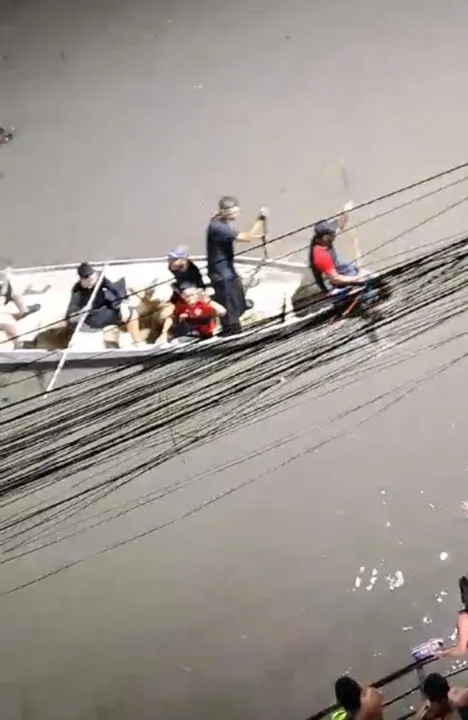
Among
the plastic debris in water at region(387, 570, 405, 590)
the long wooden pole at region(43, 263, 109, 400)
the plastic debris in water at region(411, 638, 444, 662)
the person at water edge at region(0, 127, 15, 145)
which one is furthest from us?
the person at water edge at region(0, 127, 15, 145)

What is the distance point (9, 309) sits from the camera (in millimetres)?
5914

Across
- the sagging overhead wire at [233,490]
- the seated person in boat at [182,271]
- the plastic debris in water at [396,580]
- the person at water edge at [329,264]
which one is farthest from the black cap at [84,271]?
the plastic debris in water at [396,580]

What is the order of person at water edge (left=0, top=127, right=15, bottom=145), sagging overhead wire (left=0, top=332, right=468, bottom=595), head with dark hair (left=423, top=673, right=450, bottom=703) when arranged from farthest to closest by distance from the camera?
person at water edge (left=0, top=127, right=15, bottom=145) → sagging overhead wire (left=0, top=332, right=468, bottom=595) → head with dark hair (left=423, top=673, right=450, bottom=703)

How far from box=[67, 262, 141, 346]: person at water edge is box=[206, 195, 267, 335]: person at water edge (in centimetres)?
56

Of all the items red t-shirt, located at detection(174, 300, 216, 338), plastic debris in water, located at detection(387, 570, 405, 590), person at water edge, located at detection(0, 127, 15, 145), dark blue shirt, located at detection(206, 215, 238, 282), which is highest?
person at water edge, located at detection(0, 127, 15, 145)

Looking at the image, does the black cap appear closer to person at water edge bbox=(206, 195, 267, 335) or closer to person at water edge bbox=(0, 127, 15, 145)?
person at water edge bbox=(206, 195, 267, 335)

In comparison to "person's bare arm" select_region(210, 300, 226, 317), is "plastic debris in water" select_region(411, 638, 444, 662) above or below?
below

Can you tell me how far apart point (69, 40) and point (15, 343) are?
143 inches

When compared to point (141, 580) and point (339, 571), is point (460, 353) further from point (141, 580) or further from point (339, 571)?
point (141, 580)

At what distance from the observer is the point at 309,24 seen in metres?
8.00

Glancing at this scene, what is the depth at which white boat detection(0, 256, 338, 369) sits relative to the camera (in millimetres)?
5449

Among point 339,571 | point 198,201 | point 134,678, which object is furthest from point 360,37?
point 134,678

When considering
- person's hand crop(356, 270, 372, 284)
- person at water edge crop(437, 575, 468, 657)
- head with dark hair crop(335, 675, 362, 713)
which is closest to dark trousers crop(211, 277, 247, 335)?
person's hand crop(356, 270, 372, 284)

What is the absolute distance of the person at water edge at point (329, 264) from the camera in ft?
17.5
